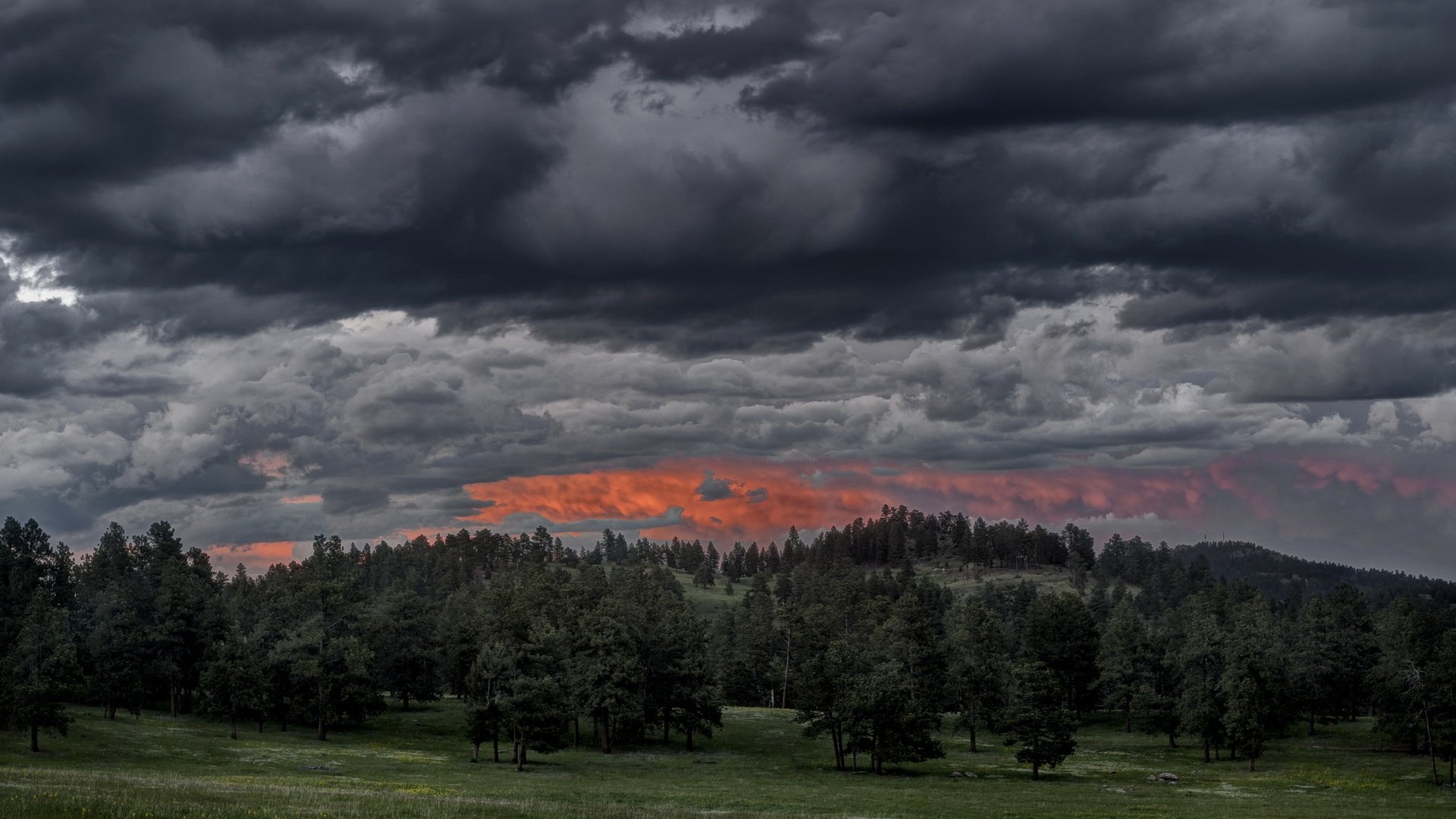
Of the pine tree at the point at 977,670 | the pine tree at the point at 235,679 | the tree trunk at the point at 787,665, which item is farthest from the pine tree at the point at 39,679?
the tree trunk at the point at 787,665

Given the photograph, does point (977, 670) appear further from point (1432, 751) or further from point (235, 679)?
point (235, 679)

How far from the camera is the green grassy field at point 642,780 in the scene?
4122cm

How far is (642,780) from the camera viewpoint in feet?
261

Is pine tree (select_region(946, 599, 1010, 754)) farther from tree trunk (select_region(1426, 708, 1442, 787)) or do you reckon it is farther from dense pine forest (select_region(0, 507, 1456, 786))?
tree trunk (select_region(1426, 708, 1442, 787))

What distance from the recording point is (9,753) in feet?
257

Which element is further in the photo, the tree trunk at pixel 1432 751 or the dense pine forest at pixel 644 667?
the dense pine forest at pixel 644 667

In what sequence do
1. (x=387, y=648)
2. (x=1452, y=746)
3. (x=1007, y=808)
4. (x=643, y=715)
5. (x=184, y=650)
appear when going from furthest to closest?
(x=387, y=648), (x=184, y=650), (x=643, y=715), (x=1452, y=746), (x=1007, y=808)

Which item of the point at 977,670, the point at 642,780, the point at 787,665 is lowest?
the point at 642,780

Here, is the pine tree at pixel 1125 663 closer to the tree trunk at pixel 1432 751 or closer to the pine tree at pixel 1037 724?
the tree trunk at pixel 1432 751

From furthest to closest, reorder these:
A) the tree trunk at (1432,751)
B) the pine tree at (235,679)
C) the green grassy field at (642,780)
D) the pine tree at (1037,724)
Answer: the pine tree at (235,679), the pine tree at (1037,724), the tree trunk at (1432,751), the green grassy field at (642,780)

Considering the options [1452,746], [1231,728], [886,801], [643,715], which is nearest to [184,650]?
[643,715]

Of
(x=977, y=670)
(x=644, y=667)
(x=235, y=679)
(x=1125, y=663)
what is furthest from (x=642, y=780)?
(x=1125, y=663)

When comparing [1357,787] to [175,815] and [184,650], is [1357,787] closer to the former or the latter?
[175,815]

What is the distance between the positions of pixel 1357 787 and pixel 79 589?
165851 millimetres
